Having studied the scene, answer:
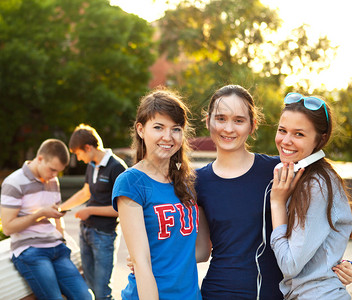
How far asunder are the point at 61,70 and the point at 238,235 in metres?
20.9

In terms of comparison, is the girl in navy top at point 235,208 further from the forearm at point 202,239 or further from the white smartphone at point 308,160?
the white smartphone at point 308,160

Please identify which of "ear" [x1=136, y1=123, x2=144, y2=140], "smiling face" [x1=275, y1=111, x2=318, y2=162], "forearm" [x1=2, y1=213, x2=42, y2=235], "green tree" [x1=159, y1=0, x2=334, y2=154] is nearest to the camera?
"smiling face" [x1=275, y1=111, x2=318, y2=162]

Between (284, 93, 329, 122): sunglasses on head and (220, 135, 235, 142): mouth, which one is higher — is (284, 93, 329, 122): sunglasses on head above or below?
above

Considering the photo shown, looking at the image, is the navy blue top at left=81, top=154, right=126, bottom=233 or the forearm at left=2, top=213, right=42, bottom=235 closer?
the forearm at left=2, top=213, right=42, bottom=235

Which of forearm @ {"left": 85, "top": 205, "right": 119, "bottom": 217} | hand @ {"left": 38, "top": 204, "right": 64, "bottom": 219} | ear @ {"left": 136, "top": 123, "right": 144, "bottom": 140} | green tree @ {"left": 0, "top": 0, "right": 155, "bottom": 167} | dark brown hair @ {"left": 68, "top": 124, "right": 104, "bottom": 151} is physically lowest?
forearm @ {"left": 85, "top": 205, "right": 119, "bottom": 217}

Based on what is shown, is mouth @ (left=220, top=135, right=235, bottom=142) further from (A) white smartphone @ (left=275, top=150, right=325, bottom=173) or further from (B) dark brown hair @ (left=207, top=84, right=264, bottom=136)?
(A) white smartphone @ (left=275, top=150, right=325, bottom=173)

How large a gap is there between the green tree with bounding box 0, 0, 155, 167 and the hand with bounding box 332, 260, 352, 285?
1995 centimetres

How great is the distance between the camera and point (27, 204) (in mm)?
4234

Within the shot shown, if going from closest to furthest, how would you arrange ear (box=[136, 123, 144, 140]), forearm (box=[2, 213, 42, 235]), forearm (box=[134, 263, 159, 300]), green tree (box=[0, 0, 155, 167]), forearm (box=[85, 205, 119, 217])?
forearm (box=[134, 263, 159, 300])
ear (box=[136, 123, 144, 140])
forearm (box=[2, 213, 42, 235])
forearm (box=[85, 205, 119, 217])
green tree (box=[0, 0, 155, 167])

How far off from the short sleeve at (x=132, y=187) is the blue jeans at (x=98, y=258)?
2.69 m

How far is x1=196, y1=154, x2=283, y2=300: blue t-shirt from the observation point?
2.45 meters

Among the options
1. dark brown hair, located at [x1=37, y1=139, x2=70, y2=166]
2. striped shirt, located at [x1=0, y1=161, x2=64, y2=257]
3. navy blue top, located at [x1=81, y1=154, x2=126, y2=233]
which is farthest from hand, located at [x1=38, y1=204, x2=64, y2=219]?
navy blue top, located at [x1=81, y1=154, x2=126, y2=233]

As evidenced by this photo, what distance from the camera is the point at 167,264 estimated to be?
2.30m

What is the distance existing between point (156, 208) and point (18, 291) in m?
2.38
